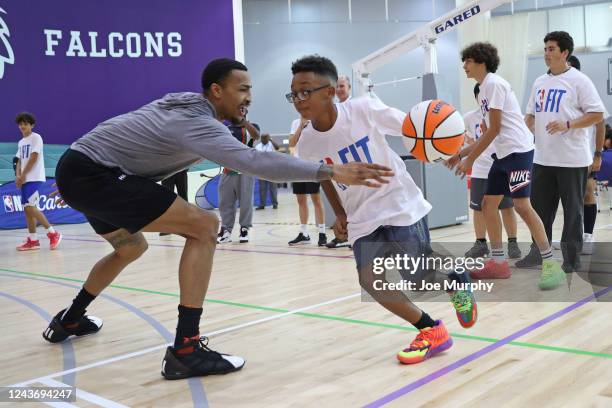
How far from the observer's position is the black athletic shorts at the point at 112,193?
3.16m

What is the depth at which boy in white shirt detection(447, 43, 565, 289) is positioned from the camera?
4.88 meters

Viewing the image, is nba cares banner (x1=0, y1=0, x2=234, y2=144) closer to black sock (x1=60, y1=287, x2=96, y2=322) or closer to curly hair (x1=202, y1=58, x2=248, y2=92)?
black sock (x1=60, y1=287, x2=96, y2=322)

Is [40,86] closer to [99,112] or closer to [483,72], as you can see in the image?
[99,112]

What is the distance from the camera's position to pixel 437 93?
363 inches

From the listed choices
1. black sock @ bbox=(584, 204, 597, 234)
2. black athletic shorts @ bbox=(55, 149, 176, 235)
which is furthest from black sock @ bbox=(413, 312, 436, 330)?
black sock @ bbox=(584, 204, 597, 234)

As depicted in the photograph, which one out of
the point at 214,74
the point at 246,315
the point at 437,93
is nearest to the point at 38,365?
the point at 246,315

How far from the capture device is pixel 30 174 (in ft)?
29.2

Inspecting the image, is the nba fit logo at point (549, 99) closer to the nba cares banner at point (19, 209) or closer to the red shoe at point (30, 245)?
the red shoe at point (30, 245)

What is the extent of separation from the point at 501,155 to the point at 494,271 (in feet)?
3.11

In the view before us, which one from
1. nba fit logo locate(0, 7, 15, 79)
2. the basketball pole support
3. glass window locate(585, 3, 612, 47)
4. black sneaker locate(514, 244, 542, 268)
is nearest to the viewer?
black sneaker locate(514, 244, 542, 268)

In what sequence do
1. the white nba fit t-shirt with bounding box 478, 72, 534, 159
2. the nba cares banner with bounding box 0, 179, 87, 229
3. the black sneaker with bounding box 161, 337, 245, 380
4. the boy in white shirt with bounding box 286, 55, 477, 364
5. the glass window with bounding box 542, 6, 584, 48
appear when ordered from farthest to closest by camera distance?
the glass window with bounding box 542, 6, 584, 48 → the nba cares banner with bounding box 0, 179, 87, 229 → the white nba fit t-shirt with bounding box 478, 72, 534, 159 → the boy in white shirt with bounding box 286, 55, 477, 364 → the black sneaker with bounding box 161, 337, 245, 380

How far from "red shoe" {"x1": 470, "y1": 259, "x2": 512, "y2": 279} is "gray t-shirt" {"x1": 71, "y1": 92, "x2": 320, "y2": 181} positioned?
2.96 metres

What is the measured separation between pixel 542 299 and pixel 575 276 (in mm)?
868

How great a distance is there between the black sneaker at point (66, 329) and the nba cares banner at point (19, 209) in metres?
9.23
